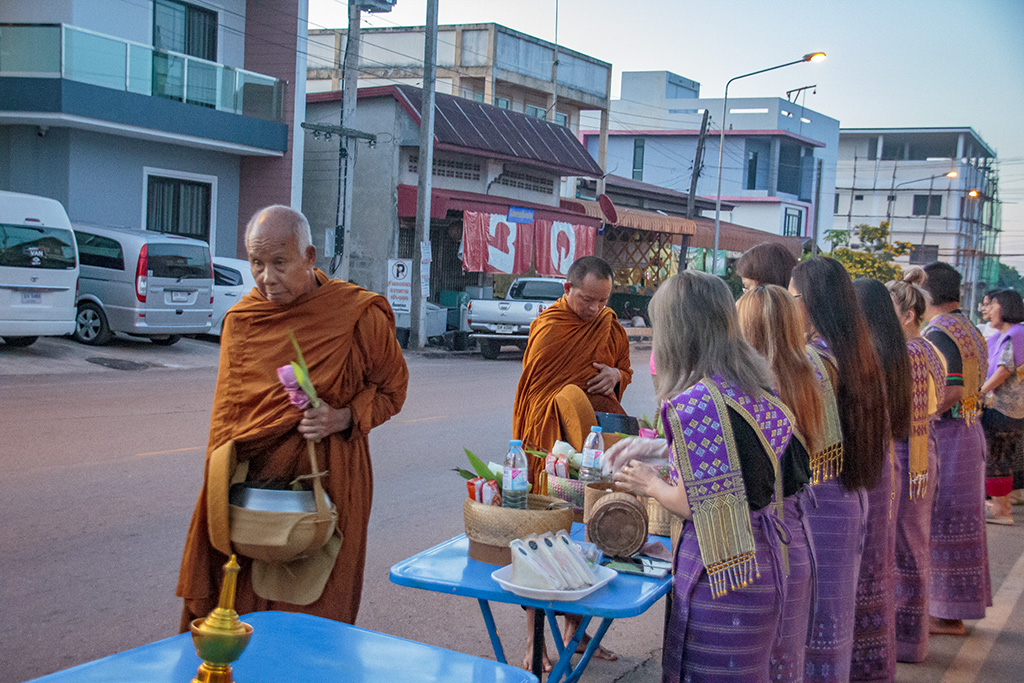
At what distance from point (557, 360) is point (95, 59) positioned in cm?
1495

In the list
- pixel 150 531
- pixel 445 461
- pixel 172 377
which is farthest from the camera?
pixel 172 377

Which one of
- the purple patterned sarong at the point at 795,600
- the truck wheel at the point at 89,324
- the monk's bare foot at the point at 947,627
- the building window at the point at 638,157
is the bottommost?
the monk's bare foot at the point at 947,627

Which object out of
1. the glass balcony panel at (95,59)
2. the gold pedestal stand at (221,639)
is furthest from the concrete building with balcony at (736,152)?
the gold pedestal stand at (221,639)

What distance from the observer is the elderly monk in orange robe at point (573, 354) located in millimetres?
5242

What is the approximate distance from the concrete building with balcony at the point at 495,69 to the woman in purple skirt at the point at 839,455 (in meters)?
25.2

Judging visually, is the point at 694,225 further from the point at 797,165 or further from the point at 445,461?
the point at 445,461

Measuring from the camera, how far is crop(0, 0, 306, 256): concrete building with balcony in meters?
16.9

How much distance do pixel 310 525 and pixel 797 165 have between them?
50934mm

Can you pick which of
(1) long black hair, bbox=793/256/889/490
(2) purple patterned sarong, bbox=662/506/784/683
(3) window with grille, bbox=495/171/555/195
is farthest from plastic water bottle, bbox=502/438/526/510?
(3) window with grille, bbox=495/171/555/195

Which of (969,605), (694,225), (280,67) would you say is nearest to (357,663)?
(969,605)

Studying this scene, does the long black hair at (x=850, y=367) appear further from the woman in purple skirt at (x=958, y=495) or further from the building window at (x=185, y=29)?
the building window at (x=185, y=29)

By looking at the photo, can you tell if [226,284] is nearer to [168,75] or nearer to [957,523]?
[168,75]

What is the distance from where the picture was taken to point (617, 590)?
3180 mm

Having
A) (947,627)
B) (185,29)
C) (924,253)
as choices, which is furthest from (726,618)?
(924,253)
